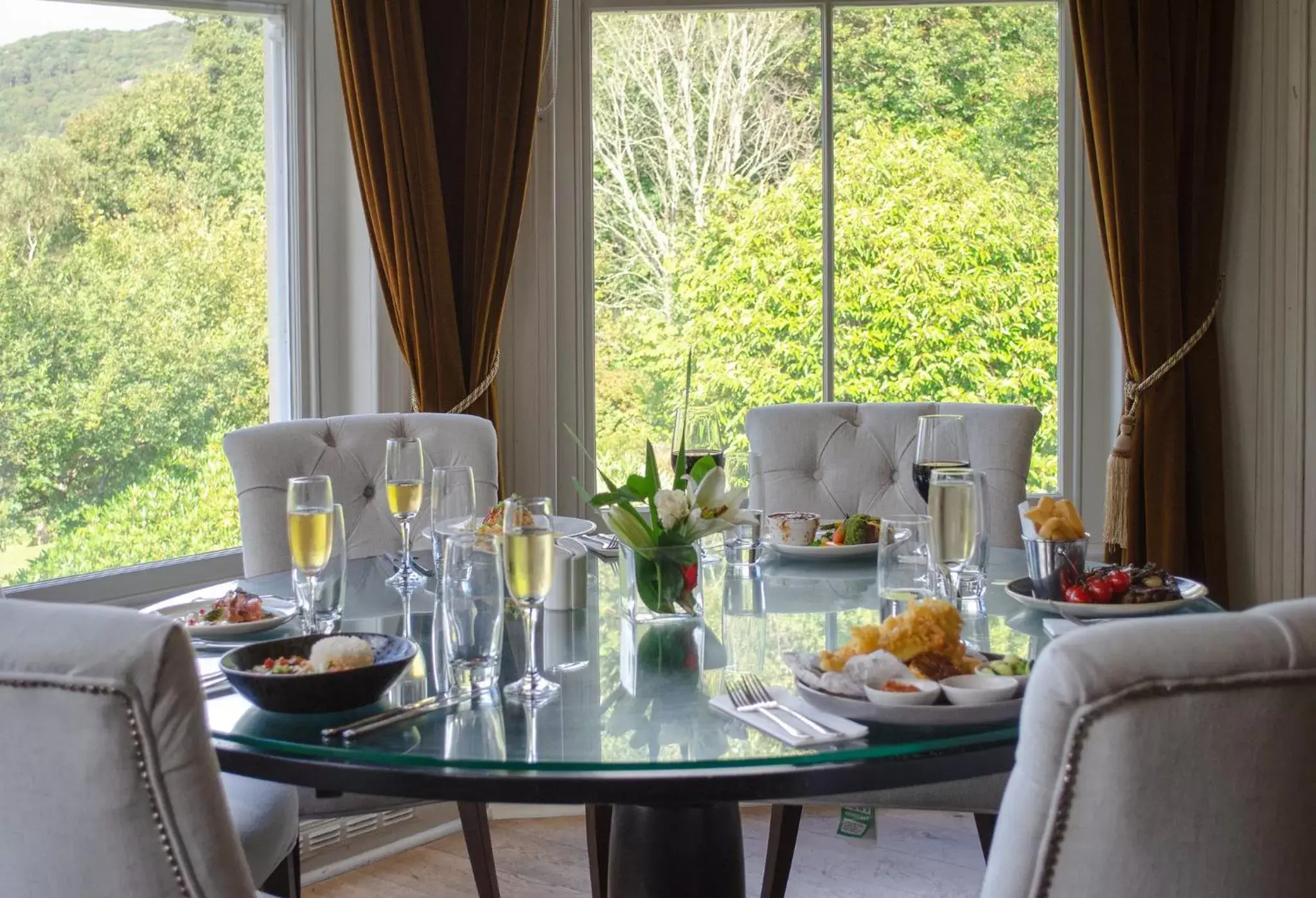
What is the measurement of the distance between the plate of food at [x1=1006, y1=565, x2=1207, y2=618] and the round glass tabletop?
0.03m

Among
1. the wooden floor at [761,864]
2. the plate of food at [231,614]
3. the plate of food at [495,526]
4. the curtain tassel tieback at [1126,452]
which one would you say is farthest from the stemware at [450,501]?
the curtain tassel tieback at [1126,452]

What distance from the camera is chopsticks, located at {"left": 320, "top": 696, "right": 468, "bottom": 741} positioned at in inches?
48.8

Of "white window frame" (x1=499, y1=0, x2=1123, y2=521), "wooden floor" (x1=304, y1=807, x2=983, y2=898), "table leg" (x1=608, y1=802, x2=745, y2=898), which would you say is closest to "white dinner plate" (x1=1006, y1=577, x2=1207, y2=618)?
"table leg" (x1=608, y1=802, x2=745, y2=898)

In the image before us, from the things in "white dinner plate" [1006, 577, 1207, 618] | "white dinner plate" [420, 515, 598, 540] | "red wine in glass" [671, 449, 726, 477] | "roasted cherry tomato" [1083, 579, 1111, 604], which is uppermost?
"red wine in glass" [671, 449, 726, 477]

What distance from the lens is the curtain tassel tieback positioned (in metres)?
3.30

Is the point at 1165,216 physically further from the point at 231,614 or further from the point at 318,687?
the point at 318,687

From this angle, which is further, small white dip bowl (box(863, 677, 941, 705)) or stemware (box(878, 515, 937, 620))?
stemware (box(878, 515, 937, 620))

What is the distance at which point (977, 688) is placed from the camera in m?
1.28

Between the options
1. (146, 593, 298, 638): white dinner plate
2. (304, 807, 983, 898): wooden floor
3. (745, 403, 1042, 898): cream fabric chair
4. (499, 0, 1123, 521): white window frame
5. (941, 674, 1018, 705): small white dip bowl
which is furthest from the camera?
(499, 0, 1123, 521): white window frame

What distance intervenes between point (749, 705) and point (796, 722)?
2.9 inches

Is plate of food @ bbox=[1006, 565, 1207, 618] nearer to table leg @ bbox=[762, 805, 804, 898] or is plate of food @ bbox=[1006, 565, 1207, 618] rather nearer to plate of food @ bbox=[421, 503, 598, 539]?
plate of food @ bbox=[421, 503, 598, 539]

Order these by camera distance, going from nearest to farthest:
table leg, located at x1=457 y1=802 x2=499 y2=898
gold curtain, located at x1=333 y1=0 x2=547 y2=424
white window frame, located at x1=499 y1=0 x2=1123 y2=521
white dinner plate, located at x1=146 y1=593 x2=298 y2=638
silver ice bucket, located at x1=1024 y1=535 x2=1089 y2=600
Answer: white dinner plate, located at x1=146 y1=593 x2=298 y2=638, silver ice bucket, located at x1=1024 y1=535 x2=1089 y2=600, table leg, located at x1=457 y1=802 x2=499 y2=898, gold curtain, located at x1=333 y1=0 x2=547 y2=424, white window frame, located at x1=499 y1=0 x2=1123 y2=521

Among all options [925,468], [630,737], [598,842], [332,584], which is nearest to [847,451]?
[925,468]

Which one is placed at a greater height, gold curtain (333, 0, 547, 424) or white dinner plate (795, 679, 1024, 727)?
gold curtain (333, 0, 547, 424)
